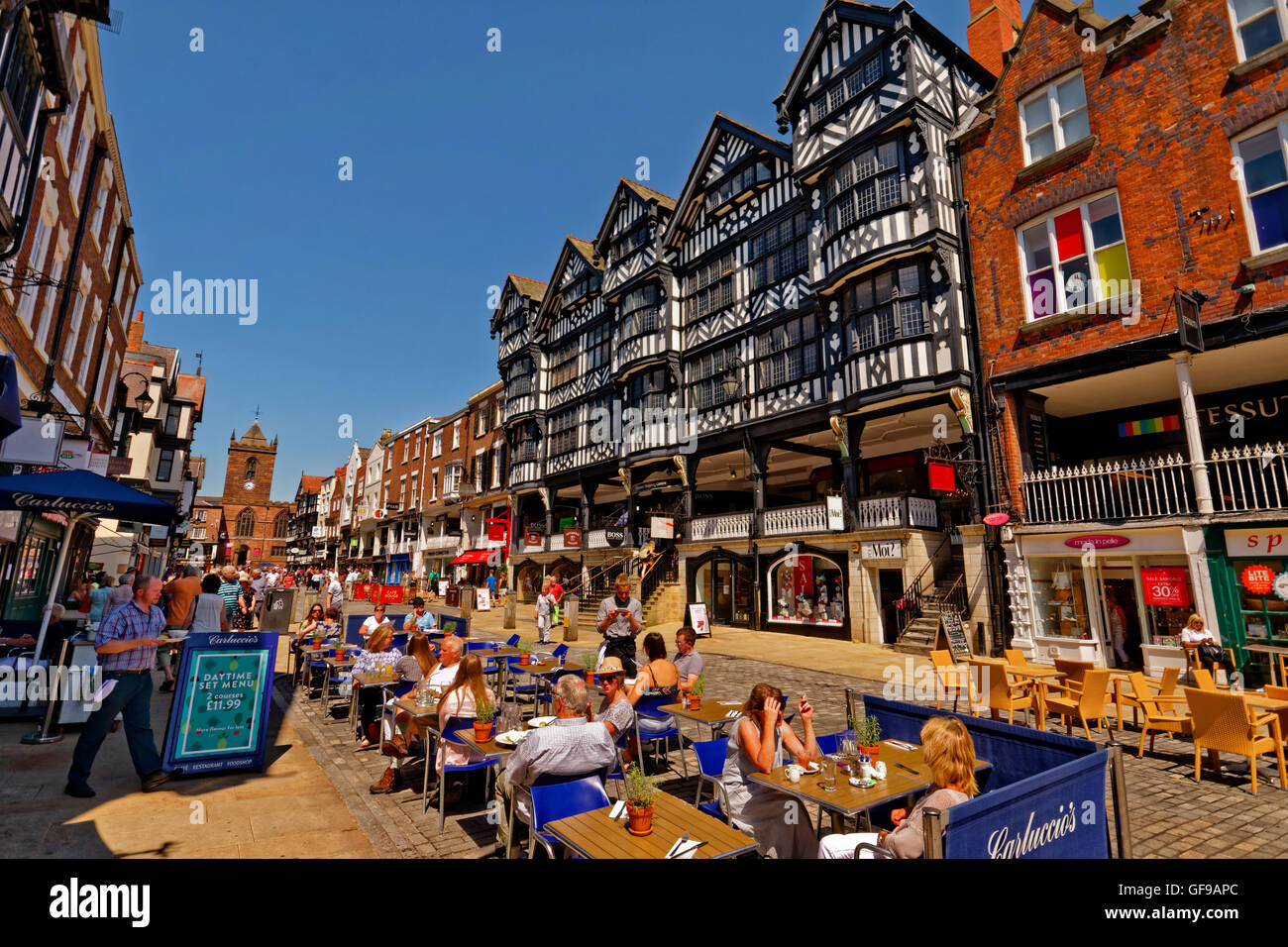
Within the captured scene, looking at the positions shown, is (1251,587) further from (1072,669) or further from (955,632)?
(955,632)

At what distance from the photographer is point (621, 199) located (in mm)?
28688

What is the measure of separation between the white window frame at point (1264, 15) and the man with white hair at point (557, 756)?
1637cm

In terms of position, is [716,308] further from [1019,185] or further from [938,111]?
[1019,185]

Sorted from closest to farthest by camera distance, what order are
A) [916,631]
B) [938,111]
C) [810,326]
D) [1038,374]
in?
[1038,374] < [916,631] < [938,111] < [810,326]

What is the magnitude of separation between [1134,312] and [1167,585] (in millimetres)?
5517

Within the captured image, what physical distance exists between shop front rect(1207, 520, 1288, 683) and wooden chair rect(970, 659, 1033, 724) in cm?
503

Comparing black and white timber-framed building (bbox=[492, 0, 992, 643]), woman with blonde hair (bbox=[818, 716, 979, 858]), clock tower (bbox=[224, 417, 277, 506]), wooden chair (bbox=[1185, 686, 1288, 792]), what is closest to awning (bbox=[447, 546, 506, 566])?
black and white timber-framed building (bbox=[492, 0, 992, 643])

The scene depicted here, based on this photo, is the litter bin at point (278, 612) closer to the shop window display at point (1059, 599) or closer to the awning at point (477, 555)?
the shop window display at point (1059, 599)

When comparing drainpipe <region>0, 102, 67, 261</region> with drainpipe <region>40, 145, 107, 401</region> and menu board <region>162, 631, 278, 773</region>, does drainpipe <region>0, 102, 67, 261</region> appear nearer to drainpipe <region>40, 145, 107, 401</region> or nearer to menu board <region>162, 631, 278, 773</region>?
drainpipe <region>40, 145, 107, 401</region>

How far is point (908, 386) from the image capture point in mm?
15938

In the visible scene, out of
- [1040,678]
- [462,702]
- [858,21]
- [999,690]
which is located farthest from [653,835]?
[858,21]

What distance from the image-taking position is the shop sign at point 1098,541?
12.1m

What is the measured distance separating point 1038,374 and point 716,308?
471 inches
